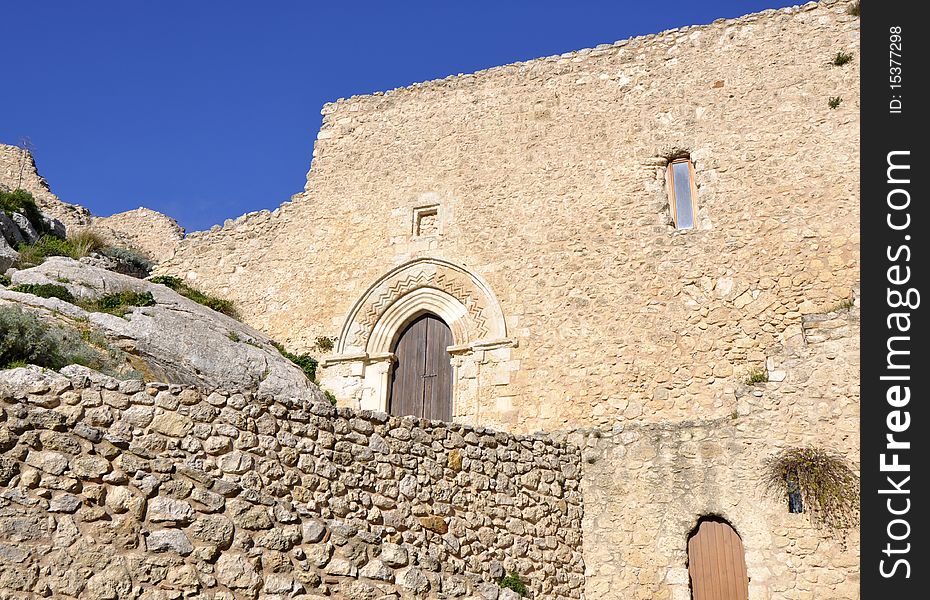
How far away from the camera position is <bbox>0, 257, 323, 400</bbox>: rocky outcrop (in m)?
10.7

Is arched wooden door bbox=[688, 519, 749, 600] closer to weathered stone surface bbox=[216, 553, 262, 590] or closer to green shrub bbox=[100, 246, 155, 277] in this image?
weathered stone surface bbox=[216, 553, 262, 590]

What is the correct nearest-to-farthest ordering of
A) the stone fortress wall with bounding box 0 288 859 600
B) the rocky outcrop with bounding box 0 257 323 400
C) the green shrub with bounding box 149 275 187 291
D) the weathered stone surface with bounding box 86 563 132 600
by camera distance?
1. the weathered stone surface with bounding box 86 563 132 600
2. the stone fortress wall with bounding box 0 288 859 600
3. the rocky outcrop with bounding box 0 257 323 400
4. the green shrub with bounding box 149 275 187 291

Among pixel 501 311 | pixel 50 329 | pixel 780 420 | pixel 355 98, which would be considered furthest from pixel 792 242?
pixel 50 329

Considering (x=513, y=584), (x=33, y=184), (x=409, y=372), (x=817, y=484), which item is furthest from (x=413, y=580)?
(x=33, y=184)

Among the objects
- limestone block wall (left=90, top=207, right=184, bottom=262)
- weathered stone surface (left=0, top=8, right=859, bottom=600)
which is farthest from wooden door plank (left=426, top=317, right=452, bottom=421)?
limestone block wall (left=90, top=207, right=184, bottom=262)

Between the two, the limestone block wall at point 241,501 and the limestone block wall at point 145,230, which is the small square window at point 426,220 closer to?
the limestone block wall at point 241,501

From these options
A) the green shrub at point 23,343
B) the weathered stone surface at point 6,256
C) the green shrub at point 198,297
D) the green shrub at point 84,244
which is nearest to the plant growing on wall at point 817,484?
the green shrub at point 23,343

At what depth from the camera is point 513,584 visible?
899cm

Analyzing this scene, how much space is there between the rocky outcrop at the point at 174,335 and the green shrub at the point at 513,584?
3542 millimetres

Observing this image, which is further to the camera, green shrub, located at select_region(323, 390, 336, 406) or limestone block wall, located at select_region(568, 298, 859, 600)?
green shrub, located at select_region(323, 390, 336, 406)

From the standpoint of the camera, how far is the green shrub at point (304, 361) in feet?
46.0

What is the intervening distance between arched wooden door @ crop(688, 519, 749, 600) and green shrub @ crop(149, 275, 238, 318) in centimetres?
881

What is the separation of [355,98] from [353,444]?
931 centimetres
